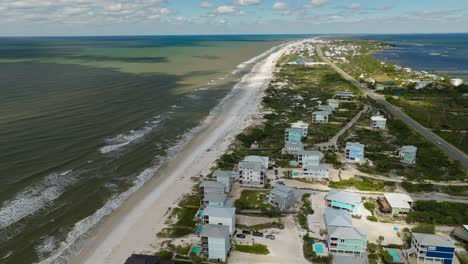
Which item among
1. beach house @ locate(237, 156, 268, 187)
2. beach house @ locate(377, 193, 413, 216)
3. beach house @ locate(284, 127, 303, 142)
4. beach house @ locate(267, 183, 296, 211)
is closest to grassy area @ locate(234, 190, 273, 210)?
beach house @ locate(267, 183, 296, 211)

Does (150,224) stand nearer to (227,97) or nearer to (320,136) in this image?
(320,136)

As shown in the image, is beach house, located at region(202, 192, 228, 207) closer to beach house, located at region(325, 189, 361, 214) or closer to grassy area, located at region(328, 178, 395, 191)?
beach house, located at region(325, 189, 361, 214)

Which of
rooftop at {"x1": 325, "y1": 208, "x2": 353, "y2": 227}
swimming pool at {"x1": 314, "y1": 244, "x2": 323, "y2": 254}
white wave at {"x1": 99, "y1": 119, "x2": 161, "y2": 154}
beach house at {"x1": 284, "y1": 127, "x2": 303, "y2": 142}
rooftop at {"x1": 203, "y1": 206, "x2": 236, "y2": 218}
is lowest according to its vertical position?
swimming pool at {"x1": 314, "y1": 244, "x2": 323, "y2": 254}

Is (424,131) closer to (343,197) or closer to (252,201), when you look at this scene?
(343,197)

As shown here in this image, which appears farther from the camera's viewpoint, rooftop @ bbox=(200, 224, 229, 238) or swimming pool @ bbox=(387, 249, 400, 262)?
swimming pool @ bbox=(387, 249, 400, 262)

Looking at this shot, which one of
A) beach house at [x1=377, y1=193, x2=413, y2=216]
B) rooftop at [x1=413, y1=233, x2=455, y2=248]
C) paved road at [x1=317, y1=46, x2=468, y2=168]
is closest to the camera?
rooftop at [x1=413, y1=233, x2=455, y2=248]

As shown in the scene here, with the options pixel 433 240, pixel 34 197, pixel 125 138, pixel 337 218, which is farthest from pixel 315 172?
pixel 34 197

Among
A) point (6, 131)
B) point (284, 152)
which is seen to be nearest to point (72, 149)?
point (6, 131)

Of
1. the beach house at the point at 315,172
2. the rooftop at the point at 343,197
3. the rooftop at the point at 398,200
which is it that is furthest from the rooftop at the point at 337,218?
the beach house at the point at 315,172

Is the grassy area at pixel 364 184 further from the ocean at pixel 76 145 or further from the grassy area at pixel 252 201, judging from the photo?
the ocean at pixel 76 145
